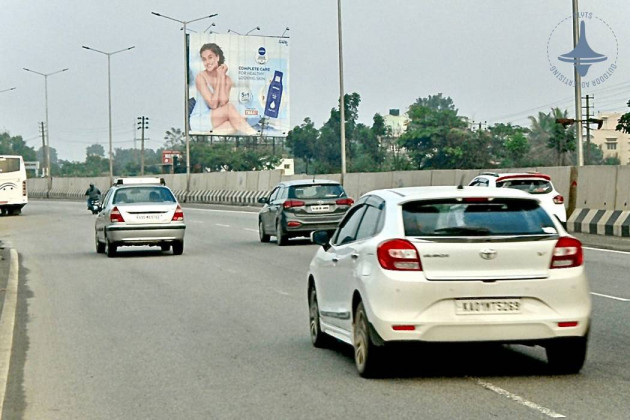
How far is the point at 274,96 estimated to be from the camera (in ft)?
341

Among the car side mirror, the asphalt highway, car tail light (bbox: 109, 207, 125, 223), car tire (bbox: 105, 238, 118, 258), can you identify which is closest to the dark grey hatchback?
car tire (bbox: 105, 238, 118, 258)

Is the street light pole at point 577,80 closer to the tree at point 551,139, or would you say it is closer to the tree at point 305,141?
the tree at point 551,139

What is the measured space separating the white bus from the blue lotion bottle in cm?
4338

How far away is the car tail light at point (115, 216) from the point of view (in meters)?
26.1

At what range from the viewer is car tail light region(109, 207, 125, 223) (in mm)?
26131

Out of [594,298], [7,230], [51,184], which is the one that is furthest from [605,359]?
[51,184]

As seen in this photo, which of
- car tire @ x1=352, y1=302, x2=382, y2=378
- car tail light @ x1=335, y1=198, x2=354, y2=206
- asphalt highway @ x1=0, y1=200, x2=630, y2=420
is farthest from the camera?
car tail light @ x1=335, y1=198, x2=354, y2=206

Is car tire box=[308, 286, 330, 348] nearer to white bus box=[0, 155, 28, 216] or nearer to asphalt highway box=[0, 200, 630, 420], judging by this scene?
asphalt highway box=[0, 200, 630, 420]

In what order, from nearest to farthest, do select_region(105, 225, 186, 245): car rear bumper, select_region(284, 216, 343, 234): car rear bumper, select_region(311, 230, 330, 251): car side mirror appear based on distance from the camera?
select_region(311, 230, 330, 251): car side mirror → select_region(105, 225, 186, 245): car rear bumper → select_region(284, 216, 343, 234): car rear bumper

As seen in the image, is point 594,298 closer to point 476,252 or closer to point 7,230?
point 476,252

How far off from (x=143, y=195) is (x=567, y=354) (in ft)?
60.3

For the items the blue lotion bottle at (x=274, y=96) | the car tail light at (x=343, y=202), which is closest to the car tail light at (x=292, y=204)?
the car tail light at (x=343, y=202)

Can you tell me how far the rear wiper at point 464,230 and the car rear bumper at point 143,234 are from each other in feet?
56.9

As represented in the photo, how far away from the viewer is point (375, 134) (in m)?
139
